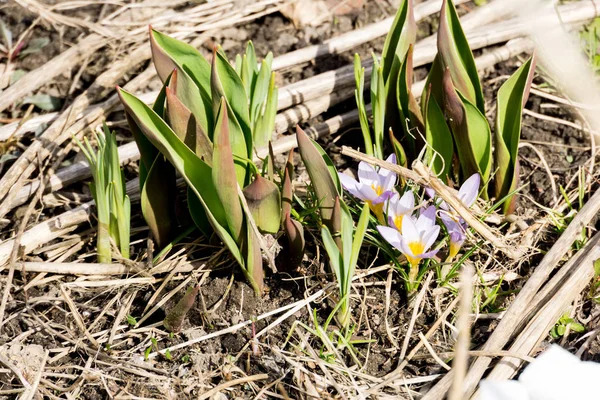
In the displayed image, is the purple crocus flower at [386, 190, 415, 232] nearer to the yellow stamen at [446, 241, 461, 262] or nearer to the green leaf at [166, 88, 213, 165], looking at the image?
the yellow stamen at [446, 241, 461, 262]

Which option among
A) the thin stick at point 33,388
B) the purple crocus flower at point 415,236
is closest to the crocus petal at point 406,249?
the purple crocus flower at point 415,236

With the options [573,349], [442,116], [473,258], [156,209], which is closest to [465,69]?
[442,116]

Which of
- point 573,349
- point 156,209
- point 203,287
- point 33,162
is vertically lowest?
point 573,349

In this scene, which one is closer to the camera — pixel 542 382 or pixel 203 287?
pixel 542 382

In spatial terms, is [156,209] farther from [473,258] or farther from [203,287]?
[473,258]

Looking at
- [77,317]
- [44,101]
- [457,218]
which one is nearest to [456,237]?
[457,218]

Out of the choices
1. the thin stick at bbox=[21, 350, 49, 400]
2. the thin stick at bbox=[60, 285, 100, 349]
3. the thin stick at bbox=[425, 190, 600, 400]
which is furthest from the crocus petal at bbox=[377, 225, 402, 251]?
the thin stick at bbox=[21, 350, 49, 400]

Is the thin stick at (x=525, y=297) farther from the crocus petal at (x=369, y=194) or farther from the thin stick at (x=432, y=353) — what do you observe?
the crocus petal at (x=369, y=194)

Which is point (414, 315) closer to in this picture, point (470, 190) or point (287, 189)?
point (470, 190)
